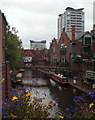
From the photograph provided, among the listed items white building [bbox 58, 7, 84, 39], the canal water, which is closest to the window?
the canal water

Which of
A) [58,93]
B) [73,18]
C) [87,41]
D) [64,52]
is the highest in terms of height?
[73,18]

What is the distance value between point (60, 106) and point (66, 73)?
90.1ft

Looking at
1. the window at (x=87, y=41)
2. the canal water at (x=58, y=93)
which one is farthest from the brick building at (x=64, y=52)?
the canal water at (x=58, y=93)

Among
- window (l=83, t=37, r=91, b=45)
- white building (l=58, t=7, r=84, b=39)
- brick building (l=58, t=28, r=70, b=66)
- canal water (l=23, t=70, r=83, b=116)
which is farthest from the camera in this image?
white building (l=58, t=7, r=84, b=39)

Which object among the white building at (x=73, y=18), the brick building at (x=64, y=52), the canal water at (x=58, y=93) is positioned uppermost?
the white building at (x=73, y=18)

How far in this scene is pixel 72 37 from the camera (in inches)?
1831

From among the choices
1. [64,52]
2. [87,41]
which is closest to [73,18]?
[64,52]

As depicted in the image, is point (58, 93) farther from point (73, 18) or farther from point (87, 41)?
point (73, 18)

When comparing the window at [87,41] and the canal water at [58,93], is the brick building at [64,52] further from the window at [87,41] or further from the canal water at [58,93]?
the canal water at [58,93]

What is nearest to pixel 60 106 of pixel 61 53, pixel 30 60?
pixel 61 53

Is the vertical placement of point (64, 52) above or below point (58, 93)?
above

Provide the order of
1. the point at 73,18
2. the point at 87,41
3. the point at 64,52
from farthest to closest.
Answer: the point at 73,18, the point at 64,52, the point at 87,41

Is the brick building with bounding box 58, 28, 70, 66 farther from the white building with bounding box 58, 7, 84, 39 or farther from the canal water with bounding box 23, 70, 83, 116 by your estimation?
the white building with bounding box 58, 7, 84, 39

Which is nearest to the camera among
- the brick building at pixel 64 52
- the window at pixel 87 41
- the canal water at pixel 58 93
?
the canal water at pixel 58 93
